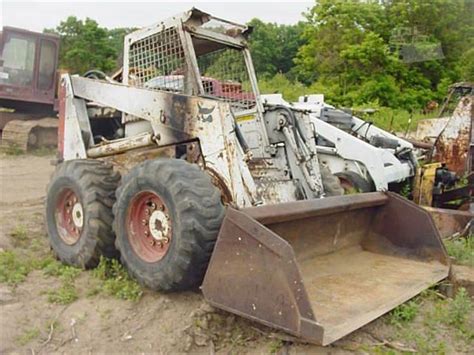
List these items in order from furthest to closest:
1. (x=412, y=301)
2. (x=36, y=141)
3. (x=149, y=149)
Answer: (x=36, y=141) < (x=149, y=149) < (x=412, y=301)

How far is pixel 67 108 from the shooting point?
598 cm

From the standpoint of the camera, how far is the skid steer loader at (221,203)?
378 cm

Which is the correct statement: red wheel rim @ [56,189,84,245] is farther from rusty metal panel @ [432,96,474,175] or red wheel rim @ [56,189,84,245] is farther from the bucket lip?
rusty metal panel @ [432,96,474,175]

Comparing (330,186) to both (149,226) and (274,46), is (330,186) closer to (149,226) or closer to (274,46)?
(149,226)

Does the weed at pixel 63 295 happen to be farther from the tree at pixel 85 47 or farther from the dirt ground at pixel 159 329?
the tree at pixel 85 47

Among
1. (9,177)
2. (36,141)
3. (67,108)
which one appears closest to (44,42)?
(36,141)

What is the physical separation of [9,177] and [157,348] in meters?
7.72

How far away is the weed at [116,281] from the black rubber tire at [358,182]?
3.80 m

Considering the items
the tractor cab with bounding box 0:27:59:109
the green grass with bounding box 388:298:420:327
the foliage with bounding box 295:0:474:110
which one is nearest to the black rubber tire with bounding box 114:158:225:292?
the green grass with bounding box 388:298:420:327

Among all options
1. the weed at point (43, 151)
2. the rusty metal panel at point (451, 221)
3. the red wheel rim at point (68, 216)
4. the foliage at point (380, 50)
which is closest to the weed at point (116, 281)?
the red wheel rim at point (68, 216)

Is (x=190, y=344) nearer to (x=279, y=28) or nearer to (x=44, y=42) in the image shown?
(x=44, y=42)

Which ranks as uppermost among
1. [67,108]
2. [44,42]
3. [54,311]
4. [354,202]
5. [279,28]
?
[279,28]

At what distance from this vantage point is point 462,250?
213 inches

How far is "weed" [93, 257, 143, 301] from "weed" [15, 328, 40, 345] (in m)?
0.65
